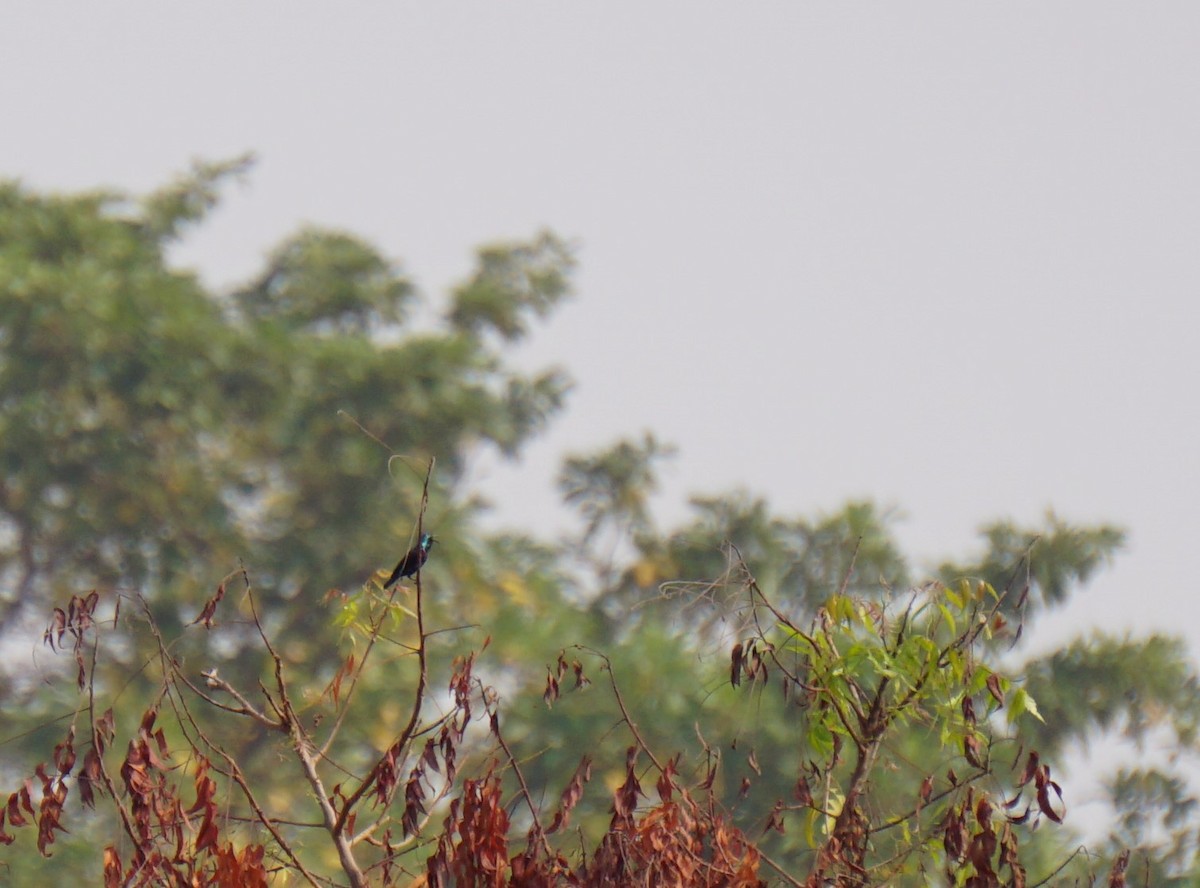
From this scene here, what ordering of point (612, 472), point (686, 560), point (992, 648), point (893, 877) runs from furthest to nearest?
point (612, 472) → point (686, 560) → point (992, 648) → point (893, 877)

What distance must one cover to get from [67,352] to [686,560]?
7.51 m

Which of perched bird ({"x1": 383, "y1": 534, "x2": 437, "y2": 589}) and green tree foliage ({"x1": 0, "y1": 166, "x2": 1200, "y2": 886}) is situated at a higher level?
green tree foliage ({"x1": 0, "y1": 166, "x2": 1200, "y2": 886})

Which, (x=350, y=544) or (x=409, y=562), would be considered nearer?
(x=409, y=562)

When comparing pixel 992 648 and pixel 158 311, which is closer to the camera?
pixel 992 648

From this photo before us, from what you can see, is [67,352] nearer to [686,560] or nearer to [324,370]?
[324,370]

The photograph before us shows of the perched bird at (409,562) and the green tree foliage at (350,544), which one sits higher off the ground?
the green tree foliage at (350,544)

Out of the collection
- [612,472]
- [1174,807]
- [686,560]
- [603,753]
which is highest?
[612,472]

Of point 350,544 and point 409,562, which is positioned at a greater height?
point 350,544

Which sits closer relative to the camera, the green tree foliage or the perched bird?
the perched bird

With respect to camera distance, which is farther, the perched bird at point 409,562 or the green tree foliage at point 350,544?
the green tree foliage at point 350,544

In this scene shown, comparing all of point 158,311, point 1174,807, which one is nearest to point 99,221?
point 158,311

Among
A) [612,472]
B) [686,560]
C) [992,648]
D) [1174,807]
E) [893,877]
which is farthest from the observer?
[612,472]

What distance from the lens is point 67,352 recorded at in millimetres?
20594

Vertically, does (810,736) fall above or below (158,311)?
below
